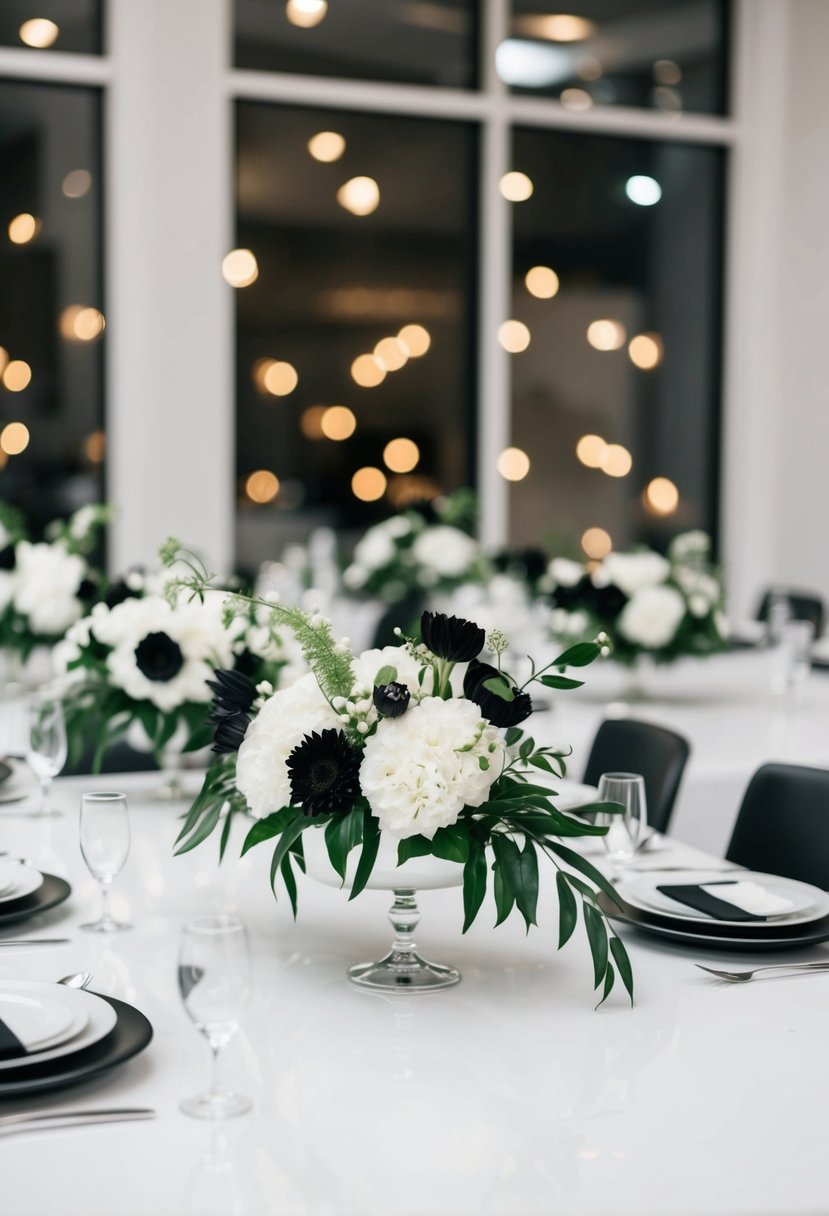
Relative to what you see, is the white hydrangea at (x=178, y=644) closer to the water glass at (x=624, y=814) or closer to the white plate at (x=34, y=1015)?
the water glass at (x=624, y=814)

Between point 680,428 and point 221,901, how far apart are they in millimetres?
5297

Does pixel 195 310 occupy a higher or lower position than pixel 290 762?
higher

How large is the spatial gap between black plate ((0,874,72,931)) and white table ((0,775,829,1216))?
0.08 feet

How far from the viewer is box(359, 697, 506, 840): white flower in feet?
4.61

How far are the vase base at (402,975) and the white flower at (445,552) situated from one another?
3.20m

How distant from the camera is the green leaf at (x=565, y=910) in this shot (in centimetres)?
143

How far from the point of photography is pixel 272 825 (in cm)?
150

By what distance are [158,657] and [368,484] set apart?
158 inches

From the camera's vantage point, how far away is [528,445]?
6.45 m

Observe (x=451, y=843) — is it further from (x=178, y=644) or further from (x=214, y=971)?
(x=178, y=644)

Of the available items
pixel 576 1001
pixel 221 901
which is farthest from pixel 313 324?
pixel 576 1001

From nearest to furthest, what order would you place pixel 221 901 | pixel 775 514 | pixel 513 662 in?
pixel 221 901 < pixel 513 662 < pixel 775 514

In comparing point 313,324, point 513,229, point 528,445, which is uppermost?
point 513,229

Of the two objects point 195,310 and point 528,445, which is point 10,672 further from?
point 528,445
